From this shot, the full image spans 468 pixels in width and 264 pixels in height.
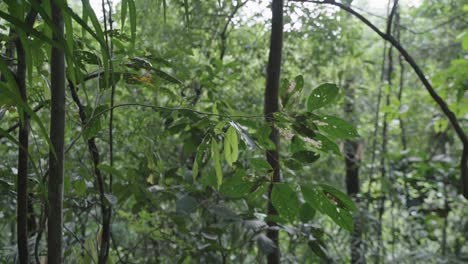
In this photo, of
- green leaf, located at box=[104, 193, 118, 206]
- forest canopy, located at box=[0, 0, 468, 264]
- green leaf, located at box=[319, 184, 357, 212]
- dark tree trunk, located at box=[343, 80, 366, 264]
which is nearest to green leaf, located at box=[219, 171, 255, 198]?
forest canopy, located at box=[0, 0, 468, 264]

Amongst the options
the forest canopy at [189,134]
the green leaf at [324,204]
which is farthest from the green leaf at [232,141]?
the green leaf at [324,204]

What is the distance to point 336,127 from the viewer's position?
0.63 meters

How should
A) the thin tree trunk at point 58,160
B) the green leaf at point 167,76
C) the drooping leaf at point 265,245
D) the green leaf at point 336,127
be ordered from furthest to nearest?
the drooping leaf at point 265,245 → the green leaf at point 167,76 → the green leaf at point 336,127 → the thin tree trunk at point 58,160

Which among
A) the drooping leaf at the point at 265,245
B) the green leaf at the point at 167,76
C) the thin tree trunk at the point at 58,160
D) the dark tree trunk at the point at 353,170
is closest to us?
the thin tree trunk at the point at 58,160

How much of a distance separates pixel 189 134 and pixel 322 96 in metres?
0.47

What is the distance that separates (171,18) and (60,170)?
1786 millimetres

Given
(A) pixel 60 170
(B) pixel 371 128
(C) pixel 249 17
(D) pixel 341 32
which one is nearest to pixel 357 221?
(D) pixel 341 32

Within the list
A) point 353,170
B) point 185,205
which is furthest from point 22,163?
point 353,170

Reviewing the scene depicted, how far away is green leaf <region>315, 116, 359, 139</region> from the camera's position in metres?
0.63

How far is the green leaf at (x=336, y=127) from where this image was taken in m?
0.63

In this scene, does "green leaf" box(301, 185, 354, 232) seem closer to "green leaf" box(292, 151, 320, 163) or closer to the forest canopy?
the forest canopy

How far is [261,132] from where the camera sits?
692 millimetres

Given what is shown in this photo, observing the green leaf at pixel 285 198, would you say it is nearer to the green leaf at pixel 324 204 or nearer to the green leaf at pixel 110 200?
the green leaf at pixel 324 204

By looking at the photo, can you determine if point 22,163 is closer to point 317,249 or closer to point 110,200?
point 110,200
